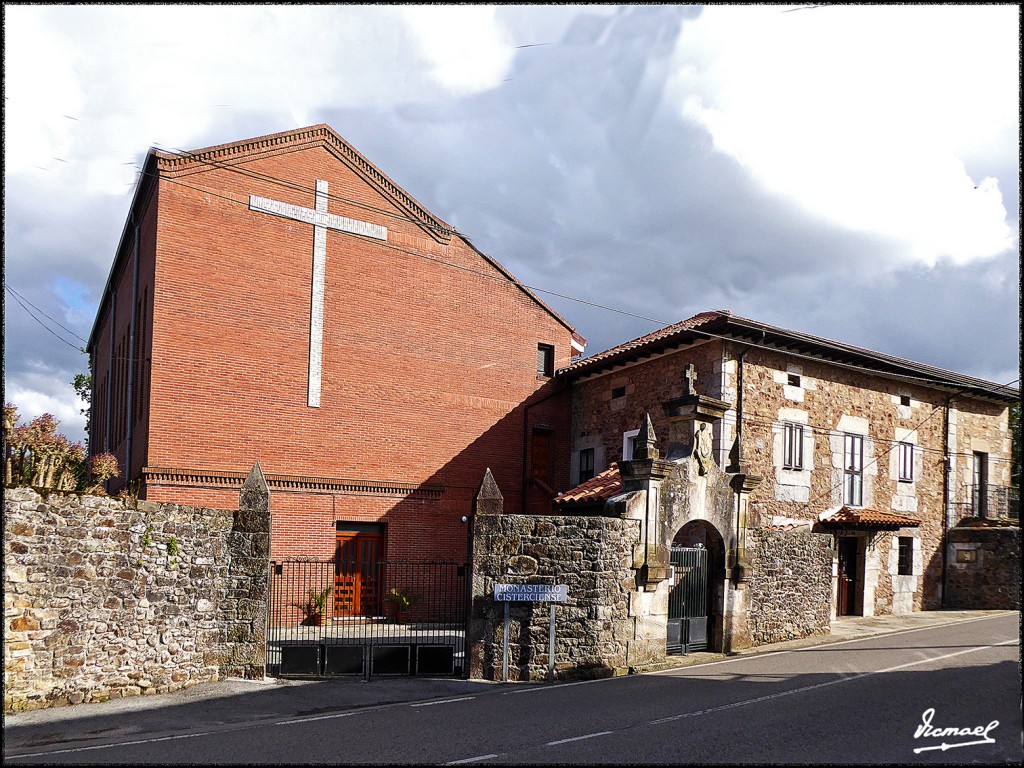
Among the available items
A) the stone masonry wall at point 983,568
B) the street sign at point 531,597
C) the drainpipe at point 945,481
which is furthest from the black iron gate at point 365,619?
the stone masonry wall at point 983,568

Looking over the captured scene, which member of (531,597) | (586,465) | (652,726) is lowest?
(652,726)

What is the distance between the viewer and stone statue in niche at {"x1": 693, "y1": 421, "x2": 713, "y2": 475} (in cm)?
1512

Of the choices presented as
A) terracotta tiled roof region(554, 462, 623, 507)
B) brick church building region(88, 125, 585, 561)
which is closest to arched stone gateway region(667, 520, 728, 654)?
terracotta tiled roof region(554, 462, 623, 507)

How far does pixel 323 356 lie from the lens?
2089 centimetres

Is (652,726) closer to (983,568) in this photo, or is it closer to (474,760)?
(474,760)

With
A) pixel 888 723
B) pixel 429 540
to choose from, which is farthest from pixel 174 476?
pixel 888 723

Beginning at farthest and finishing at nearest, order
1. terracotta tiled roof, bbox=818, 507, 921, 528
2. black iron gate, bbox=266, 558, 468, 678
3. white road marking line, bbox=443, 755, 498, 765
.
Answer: terracotta tiled roof, bbox=818, 507, 921, 528 < black iron gate, bbox=266, 558, 468, 678 < white road marking line, bbox=443, 755, 498, 765

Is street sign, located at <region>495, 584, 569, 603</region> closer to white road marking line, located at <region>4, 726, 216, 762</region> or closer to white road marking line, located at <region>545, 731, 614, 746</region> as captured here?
white road marking line, located at <region>545, 731, 614, 746</region>

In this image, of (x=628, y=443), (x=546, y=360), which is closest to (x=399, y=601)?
(x=628, y=443)

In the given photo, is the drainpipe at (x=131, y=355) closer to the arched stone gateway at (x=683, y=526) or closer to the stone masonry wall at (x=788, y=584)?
the arched stone gateway at (x=683, y=526)

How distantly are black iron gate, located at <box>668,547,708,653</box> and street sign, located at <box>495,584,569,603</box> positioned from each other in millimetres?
3115

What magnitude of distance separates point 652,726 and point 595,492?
9.76 metres

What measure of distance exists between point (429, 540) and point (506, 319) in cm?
687

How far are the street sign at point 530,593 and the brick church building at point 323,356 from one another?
26.5 feet
